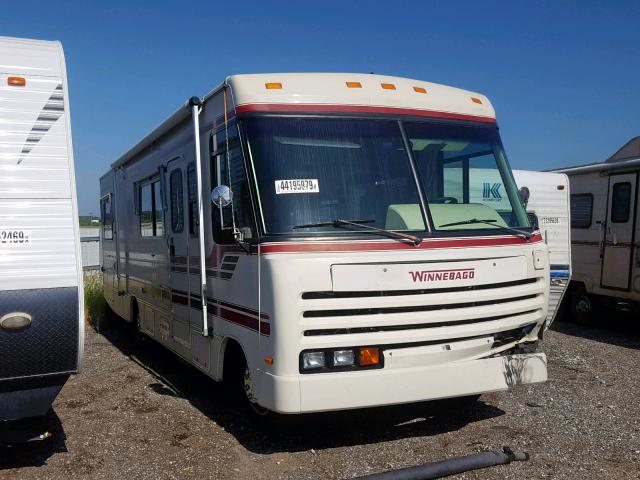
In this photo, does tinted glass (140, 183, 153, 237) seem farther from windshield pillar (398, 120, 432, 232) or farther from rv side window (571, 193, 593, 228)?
rv side window (571, 193, 593, 228)

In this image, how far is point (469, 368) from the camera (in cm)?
482

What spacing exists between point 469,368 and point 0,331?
321cm

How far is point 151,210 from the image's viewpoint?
764 centimetres

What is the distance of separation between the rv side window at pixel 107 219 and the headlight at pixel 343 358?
678 centimetres

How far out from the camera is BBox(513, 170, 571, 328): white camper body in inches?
340

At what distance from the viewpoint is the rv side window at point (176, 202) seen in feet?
21.3

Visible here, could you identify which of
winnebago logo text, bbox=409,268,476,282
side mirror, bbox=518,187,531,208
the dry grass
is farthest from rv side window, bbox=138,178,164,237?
side mirror, bbox=518,187,531,208

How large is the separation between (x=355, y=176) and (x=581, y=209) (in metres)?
7.17

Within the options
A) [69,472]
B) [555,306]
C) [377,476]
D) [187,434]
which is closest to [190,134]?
[187,434]

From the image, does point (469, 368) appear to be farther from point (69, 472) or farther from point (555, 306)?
point (555, 306)

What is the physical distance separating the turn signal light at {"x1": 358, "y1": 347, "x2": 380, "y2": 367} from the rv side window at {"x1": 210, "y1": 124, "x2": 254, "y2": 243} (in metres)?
1.15

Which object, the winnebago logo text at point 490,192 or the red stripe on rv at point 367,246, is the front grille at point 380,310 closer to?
the red stripe on rv at point 367,246

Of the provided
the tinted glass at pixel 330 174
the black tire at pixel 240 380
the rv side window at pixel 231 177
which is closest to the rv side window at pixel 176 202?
the rv side window at pixel 231 177

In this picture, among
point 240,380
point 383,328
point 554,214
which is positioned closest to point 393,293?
point 383,328
